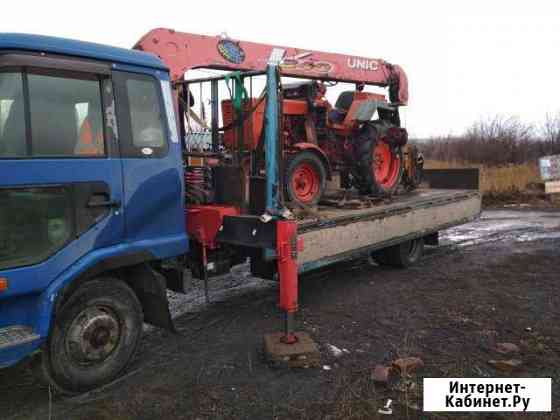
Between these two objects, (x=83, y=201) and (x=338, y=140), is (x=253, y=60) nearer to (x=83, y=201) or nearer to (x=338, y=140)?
(x=338, y=140)

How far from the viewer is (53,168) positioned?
3598mm

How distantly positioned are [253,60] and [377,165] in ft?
8.49

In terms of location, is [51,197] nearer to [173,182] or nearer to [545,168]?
[173,182]

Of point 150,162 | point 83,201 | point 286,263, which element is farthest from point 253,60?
point 83,201

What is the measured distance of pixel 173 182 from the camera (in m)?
4.43

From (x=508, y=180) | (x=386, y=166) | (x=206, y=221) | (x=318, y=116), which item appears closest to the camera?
(x=206, y=221)

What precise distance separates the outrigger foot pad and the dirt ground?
2.8 inches

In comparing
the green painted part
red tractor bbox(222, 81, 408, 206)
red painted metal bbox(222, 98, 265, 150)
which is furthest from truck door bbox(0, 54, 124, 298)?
red tractor bbox(222, 81, 408, 206)

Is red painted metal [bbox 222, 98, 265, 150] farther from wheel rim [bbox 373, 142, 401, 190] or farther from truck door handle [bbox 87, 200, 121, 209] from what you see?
wheel rim [bbox 373, 142, 401, 190]

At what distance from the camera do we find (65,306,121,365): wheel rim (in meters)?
3.84

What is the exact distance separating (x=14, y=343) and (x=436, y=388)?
9.37 feet

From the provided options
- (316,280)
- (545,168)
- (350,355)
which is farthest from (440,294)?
(545,168)

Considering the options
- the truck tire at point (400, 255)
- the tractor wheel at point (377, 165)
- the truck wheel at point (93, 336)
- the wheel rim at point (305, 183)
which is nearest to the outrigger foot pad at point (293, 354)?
the truck wheel at point (93, 336)

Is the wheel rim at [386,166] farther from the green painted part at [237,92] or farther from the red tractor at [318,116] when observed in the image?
the green painted part at [237,92]
